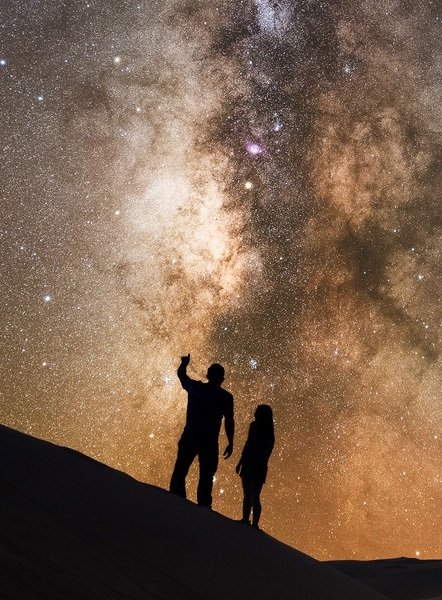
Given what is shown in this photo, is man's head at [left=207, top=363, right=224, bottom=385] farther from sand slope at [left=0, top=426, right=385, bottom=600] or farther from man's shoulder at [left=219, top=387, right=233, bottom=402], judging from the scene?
sand slope at [left=0, top=426, right=385, bottom=600]

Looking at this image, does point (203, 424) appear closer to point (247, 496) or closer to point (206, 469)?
point (206, 469)

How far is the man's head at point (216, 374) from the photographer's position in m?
6.81

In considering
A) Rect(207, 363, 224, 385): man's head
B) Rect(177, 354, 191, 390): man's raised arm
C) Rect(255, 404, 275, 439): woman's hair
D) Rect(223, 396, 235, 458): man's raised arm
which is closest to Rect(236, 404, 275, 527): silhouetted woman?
Rect(255, 404, 275, 439): woman's hair

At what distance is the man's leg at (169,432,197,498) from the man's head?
1.85ft

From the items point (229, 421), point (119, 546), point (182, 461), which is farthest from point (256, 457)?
point (119, 546)

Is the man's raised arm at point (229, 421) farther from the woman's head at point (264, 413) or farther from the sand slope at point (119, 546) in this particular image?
the sand slope at point (119, 546)

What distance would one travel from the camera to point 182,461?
273 inches

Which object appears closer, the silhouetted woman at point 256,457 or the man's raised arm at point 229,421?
the man's raised arm at point 229,421

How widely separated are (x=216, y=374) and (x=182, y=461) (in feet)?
2.93

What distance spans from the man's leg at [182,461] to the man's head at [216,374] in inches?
22.2

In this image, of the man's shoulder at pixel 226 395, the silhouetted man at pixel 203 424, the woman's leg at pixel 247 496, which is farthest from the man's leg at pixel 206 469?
the woman's leg at pixel 247 496

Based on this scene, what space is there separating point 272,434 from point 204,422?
88 cm

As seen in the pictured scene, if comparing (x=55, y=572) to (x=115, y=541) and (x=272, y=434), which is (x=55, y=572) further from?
(x=272, y=434)

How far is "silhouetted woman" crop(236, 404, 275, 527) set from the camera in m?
7.32
